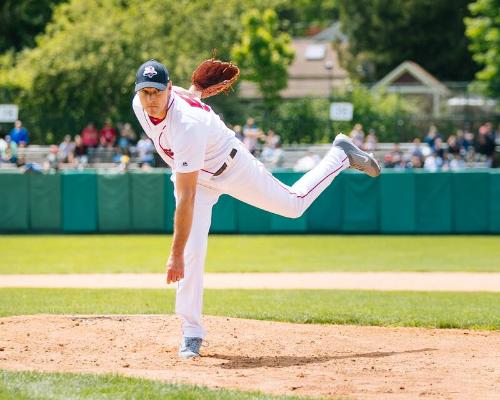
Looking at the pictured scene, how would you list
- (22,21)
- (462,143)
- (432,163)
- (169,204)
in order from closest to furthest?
(169,204), (432,163), (462,143), (22,21)

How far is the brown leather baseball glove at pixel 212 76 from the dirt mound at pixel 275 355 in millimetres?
1951

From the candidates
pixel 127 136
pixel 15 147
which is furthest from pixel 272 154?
pixel 15 147

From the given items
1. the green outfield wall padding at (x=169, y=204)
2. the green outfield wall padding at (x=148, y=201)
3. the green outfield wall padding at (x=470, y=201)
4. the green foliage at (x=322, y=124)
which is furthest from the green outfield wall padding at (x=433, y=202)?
the green foliage at (x=322, y=124)

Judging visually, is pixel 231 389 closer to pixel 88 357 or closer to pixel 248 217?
pixel 88 357

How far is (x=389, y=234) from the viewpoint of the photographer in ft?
70.9

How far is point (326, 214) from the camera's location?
70.7ft

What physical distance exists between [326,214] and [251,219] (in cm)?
150

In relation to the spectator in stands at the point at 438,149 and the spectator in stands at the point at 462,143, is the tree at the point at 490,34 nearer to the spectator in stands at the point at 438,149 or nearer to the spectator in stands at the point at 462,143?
the spectator in stands at the point at 462,143

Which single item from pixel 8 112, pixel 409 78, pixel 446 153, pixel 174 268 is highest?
pixel 409 78

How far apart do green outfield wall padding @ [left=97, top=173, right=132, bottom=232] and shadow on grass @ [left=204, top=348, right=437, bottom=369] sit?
14.0 meters

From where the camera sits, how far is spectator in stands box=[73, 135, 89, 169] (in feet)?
89.0

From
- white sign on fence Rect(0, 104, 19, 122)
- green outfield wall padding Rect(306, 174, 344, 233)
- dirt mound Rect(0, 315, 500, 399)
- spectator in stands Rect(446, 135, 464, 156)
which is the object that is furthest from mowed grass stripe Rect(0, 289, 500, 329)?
white sign on fence Rect(0, 104, 19, 122)

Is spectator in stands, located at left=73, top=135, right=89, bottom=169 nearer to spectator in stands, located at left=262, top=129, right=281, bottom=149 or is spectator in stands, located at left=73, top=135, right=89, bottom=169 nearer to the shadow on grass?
spectator in stands, located at left=262, top=129, right=281, bottom=149

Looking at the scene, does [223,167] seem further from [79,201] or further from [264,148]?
[264,148]
